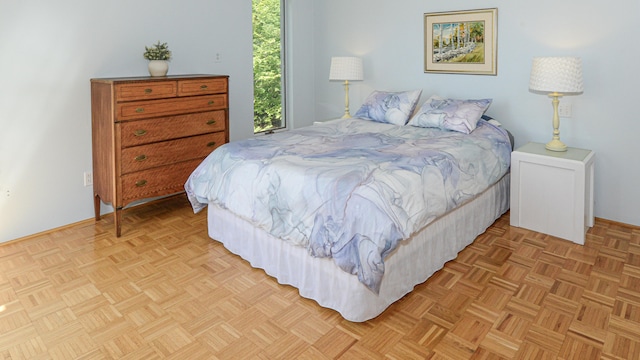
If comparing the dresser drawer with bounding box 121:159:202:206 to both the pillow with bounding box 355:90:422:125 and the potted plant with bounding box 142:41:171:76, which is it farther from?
the pillow with bounding box 355:90:422:125

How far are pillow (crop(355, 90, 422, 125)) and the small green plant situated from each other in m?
1.79

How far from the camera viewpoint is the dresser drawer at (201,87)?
3.54 m

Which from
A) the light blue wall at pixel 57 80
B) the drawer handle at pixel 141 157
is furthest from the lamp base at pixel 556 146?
the light blue wall at pixel 57 80

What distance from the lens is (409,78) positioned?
14.5 ft

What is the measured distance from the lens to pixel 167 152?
11.5ft

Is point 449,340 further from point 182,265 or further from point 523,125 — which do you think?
point 523,125

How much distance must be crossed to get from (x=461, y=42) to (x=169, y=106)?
2558 millimetres

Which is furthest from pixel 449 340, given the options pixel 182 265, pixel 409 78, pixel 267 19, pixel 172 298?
pixel 267 19

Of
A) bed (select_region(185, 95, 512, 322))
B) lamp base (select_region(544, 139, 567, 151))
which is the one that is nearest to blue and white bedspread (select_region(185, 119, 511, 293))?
bed (select_region(185, 95, 512, 322))

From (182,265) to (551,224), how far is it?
2.56 meters

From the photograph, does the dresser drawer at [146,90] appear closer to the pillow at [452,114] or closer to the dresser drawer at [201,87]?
the dresser drawer at [201,87]

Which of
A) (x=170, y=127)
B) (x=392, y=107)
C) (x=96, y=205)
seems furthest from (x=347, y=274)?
(x=96, y=205)

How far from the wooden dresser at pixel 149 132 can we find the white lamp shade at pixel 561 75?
2.48m

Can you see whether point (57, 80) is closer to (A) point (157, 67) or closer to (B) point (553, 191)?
(A) point (157, 67)
